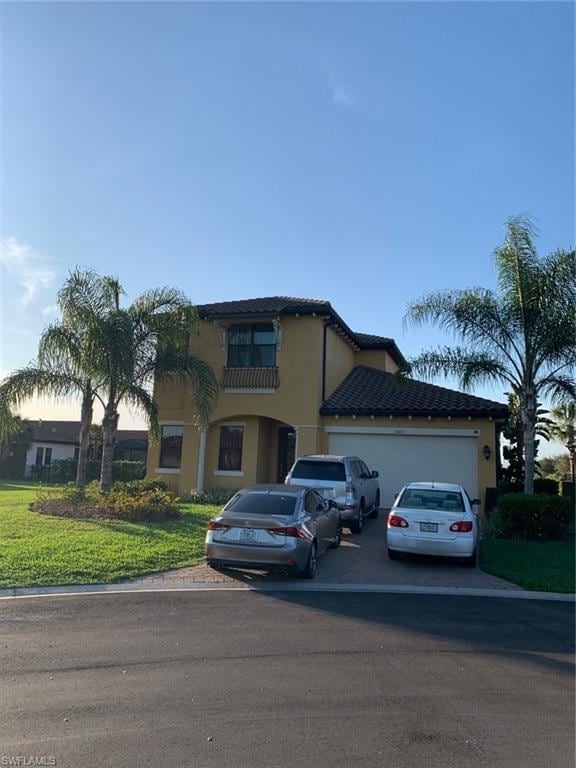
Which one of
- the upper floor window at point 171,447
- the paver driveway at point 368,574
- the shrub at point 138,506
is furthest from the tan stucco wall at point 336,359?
the paver driveway at point 368,574

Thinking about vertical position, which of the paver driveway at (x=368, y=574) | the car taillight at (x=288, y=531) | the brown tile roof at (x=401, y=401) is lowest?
the paver driveway at (x=368, y=574)

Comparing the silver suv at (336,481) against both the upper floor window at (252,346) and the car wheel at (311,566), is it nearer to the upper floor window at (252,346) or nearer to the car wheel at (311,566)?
the car wheel at (311,566)

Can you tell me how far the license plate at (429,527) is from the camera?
10508 millimetres

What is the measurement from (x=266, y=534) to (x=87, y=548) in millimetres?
3925

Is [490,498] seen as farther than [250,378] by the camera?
No

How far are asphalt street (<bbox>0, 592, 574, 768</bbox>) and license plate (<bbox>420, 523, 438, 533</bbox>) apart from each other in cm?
244

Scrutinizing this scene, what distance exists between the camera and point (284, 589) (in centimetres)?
885

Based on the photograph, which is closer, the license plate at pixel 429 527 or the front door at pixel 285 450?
the license plate at pixel 429 527

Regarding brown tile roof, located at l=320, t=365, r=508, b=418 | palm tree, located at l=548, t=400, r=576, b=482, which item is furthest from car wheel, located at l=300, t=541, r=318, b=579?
palm tree, located at l=548, t=400, r=576, b=482

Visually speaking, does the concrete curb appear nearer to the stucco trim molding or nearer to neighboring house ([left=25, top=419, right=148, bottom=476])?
the stucco trim molding

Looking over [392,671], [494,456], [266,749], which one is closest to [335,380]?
[494,456]

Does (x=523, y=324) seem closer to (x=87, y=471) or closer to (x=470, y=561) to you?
(x=470, y=561)

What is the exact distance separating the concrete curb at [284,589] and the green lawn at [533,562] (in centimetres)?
50

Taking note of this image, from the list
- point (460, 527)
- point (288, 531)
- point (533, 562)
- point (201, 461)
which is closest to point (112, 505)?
point (201, 461)
